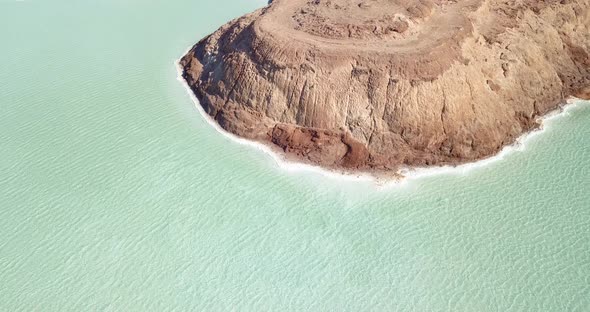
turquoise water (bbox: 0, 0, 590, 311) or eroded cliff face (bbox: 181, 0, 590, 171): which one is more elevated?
eroded cliff face (bbox: 181, 0, 590, 171)

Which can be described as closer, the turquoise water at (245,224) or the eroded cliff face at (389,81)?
the turquoise water at (245,224)

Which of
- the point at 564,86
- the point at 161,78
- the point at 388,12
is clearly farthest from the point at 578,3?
the point at 161,78

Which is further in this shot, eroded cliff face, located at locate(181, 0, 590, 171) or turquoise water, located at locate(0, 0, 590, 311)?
eroded cliff face, located at locate(181, 0, 590, 171)

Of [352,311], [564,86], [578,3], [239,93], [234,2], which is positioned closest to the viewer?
[352,311]

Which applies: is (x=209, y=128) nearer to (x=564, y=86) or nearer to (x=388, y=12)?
(x=388, y=12)

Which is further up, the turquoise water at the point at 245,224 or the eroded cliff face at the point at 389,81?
the eroded cliff face at the point at 389,81

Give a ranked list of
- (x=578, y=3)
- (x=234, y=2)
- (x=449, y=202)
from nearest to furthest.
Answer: (x=449, y=202) < (x=578, y=3) < (x=234, y=2)
